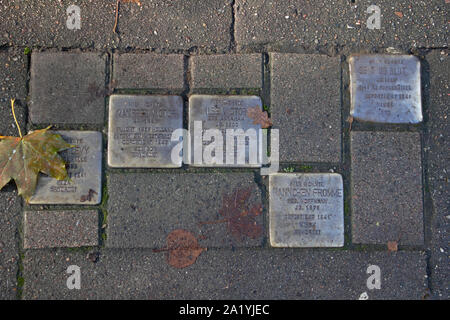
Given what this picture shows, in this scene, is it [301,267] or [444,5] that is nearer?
[301,267]

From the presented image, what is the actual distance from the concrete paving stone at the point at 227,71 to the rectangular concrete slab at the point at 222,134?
0.39ft

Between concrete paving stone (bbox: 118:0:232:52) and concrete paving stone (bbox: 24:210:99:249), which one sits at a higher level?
concrete paving stone (bbox: 118:0:232:52)

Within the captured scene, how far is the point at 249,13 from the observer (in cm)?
256

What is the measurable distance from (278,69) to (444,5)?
1.38 m

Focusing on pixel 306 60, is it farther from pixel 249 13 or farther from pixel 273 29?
pixel 249 13

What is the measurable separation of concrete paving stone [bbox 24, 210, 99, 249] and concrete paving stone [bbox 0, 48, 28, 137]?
2.04 feet

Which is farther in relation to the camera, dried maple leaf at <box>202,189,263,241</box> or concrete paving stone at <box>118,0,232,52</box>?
concrete paving stone at <box>118,0,232,52</box>

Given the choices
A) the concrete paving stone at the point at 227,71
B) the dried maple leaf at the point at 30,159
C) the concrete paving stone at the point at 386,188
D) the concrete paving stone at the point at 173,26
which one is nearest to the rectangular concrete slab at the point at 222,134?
the concrete paving stone at the point at 227,71

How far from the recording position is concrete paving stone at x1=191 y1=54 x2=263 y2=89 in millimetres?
2484

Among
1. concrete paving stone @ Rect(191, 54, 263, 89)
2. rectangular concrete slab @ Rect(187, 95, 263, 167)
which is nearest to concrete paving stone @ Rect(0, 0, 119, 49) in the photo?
concrete paving stone @ Rect(191, 54, 263, 89)

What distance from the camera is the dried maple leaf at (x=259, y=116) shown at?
8.00 ft

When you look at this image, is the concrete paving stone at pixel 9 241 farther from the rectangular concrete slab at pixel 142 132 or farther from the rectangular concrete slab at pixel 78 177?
the rectangular concrete slab at pixel 142 132

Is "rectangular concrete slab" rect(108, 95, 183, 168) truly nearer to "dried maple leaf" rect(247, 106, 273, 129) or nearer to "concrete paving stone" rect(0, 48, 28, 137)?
"dried maple leaf" rect(247, 106, 273, 129)
